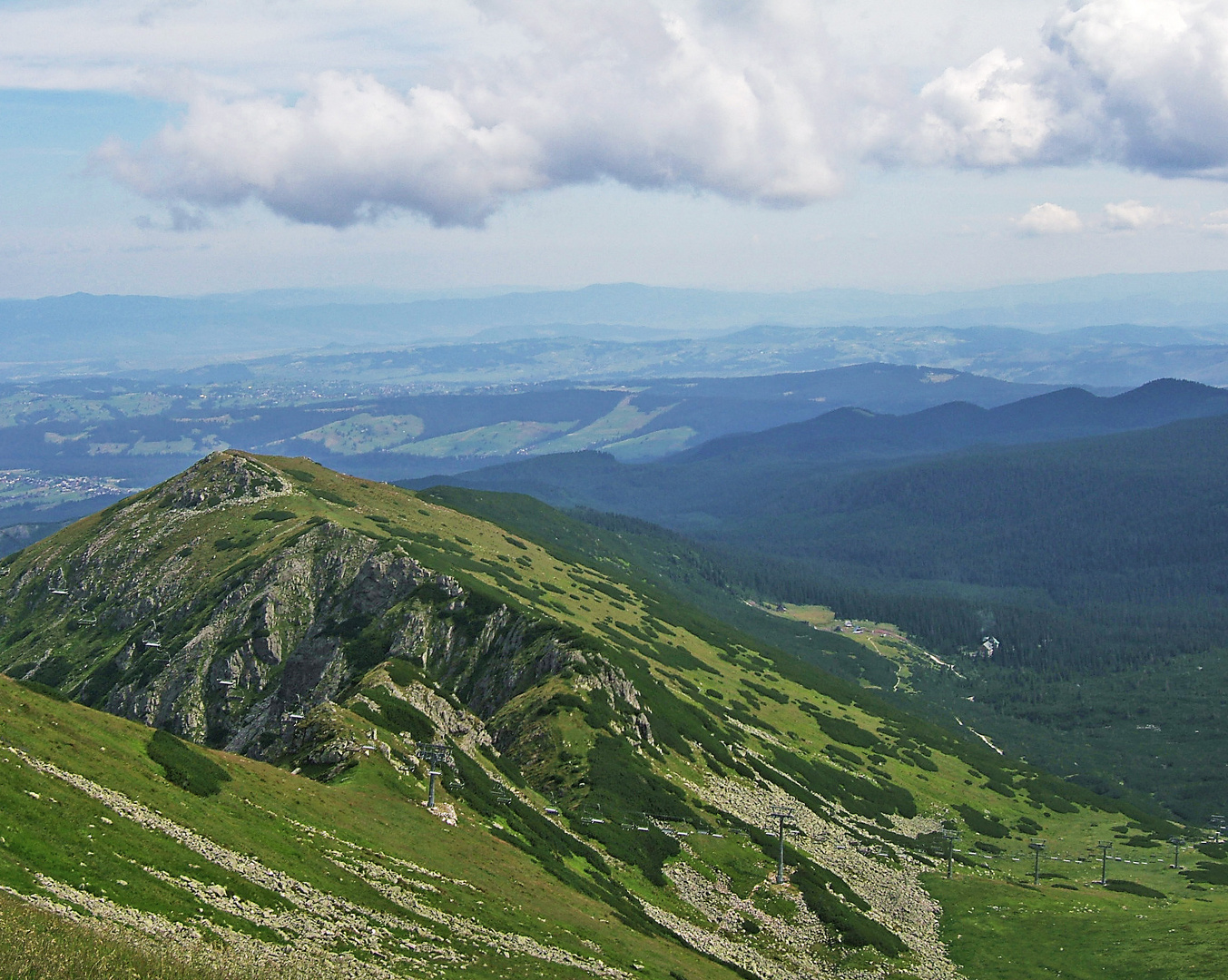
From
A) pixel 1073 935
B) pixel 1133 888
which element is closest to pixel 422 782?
pixel 1073 935

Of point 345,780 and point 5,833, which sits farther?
point 345,780

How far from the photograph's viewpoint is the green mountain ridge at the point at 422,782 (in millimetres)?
56312

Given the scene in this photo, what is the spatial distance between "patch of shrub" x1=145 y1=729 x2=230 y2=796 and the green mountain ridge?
A: 0.23m

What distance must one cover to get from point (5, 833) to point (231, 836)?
14098mm

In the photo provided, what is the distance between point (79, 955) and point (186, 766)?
1173 inches

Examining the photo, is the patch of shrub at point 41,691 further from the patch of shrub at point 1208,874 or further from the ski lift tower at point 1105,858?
the patch of shrub at point 1208,874

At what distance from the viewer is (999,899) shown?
117188 millimetres

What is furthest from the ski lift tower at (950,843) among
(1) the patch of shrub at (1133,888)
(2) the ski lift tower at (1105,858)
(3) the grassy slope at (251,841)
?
(3) the grassy slope at (251,841)

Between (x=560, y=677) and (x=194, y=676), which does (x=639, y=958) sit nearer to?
(x=560, y=677)

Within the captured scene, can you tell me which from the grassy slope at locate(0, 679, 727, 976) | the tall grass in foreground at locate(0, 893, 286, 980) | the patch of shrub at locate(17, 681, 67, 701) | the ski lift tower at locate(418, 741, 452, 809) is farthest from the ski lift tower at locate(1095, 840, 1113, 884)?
the tall grass in foreground at locate(0, 893, 286, 980)

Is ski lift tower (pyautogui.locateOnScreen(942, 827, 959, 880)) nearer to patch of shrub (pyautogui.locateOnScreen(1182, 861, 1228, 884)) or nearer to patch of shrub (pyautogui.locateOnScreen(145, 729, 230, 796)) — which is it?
patch of shrub (pyautogui.locateOnScreen(1182, 861, 1228, 884))

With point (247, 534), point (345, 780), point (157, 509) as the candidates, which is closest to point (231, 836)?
point (345, 780)

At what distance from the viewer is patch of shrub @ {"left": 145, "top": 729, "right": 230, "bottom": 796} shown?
65812 millimetres

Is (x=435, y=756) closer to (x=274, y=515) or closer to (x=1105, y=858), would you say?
(x=274, y=515)
